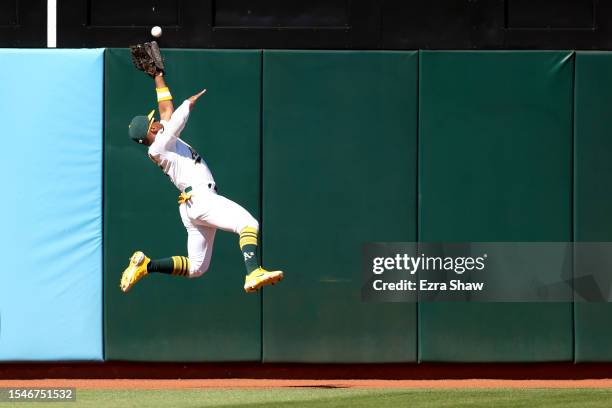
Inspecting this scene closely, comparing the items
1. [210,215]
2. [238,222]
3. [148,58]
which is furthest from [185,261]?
[148,58]

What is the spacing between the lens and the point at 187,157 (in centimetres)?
1223

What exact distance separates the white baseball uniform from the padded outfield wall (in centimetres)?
88

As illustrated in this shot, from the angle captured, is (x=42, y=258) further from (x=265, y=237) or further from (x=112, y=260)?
(x=265, y=237)

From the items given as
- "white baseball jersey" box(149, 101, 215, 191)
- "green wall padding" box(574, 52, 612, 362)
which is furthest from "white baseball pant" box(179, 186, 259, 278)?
"green wall padding" box(574, 52, 612, 362)

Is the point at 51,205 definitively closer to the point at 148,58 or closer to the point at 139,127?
the point at 139,127

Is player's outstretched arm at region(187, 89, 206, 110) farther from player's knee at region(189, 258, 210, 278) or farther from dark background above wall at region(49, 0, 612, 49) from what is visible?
player's knee at region(189, 258, 210, 278)

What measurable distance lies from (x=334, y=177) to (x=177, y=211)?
1.45 meters

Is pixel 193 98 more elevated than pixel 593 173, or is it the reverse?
pixel 193 98

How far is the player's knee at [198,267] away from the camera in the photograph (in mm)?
12688

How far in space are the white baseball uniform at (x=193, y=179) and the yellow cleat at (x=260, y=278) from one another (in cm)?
43

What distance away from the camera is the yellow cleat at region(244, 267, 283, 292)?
11539 mm

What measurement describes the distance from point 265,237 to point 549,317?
8.78 feet

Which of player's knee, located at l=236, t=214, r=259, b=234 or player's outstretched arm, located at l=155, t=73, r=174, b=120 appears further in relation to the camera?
player's outstretched arm, located at l=155, t=73, r=174, b=120

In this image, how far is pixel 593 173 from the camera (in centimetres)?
1323
